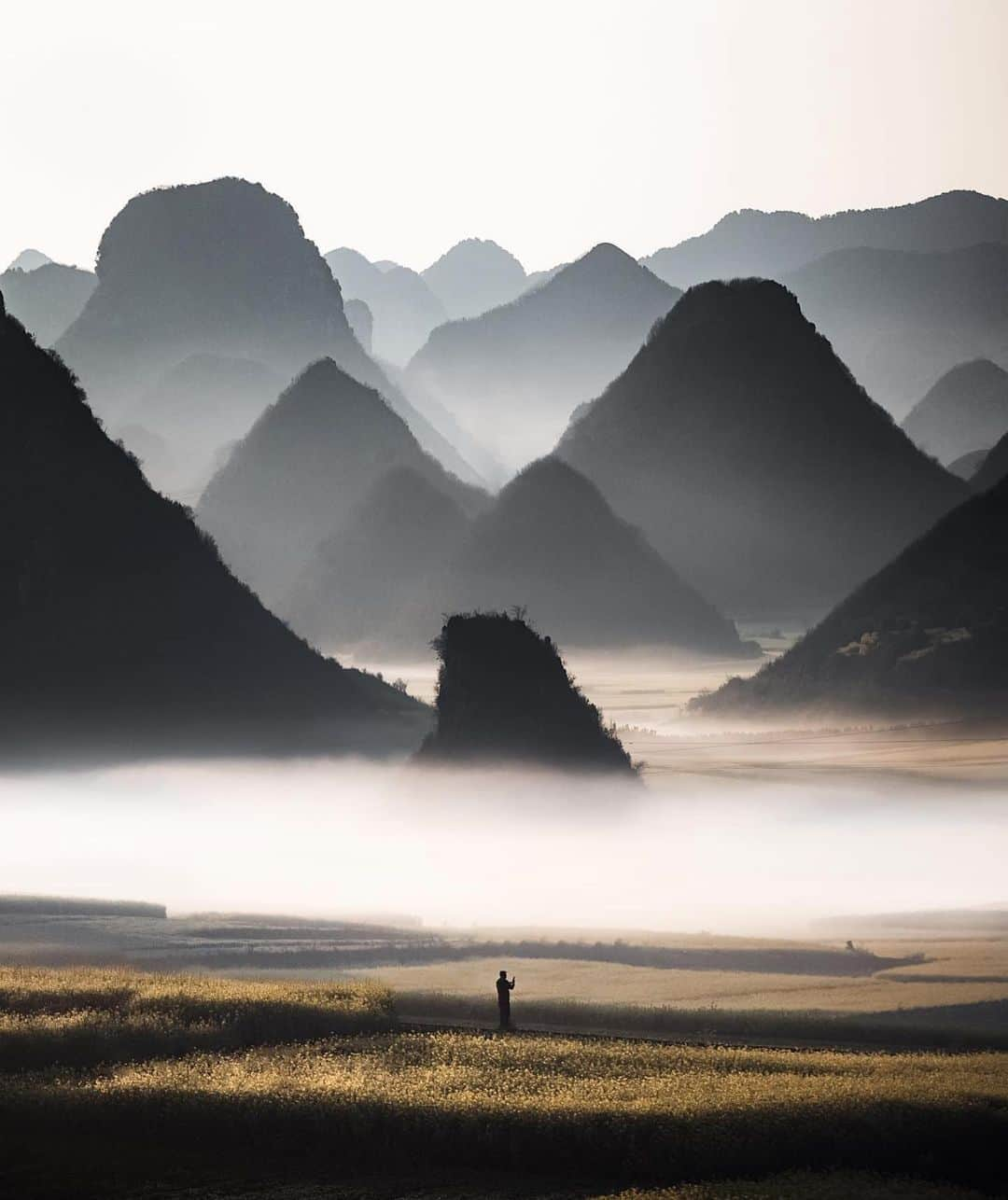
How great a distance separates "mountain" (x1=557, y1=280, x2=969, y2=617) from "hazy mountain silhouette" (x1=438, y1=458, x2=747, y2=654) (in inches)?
908

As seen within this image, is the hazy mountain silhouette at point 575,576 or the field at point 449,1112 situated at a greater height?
the hazy mountain silhouette at point 575,576

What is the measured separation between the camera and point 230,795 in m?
47.8

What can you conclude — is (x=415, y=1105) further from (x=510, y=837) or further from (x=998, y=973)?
(x=510, y=837)

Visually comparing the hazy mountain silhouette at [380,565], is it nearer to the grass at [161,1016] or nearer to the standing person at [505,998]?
the grass at [161,1016]

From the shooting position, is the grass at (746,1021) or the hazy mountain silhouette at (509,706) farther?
the hazy mountain silhouette at (509,706)

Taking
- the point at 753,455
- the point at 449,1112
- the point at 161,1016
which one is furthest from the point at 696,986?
the point at 753,455

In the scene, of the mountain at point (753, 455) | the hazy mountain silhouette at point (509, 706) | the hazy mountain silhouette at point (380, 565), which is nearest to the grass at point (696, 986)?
the hazy mountain silhouette at point (509, 706)

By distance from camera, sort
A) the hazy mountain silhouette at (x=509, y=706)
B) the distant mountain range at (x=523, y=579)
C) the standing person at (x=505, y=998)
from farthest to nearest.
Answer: the distant mountain range at (x=523, y=579)
the hazy mountain silhouette at (x=509, y=706)
the standing person at (x=505, y=998)

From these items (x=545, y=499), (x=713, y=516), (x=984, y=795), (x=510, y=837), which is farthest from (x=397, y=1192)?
(x=713, y=516)

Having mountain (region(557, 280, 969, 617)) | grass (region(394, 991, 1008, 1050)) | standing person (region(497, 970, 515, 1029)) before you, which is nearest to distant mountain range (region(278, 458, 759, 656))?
mountain (region(557, 280, 969, 617))

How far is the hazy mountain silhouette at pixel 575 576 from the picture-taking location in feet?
451

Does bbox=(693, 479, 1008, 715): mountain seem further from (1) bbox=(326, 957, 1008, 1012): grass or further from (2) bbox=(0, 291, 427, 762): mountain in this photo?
(1) bbox=(326, 957, 1008, 1012): grass

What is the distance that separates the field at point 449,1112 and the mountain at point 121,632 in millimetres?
27880

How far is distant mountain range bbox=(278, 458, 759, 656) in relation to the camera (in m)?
138
